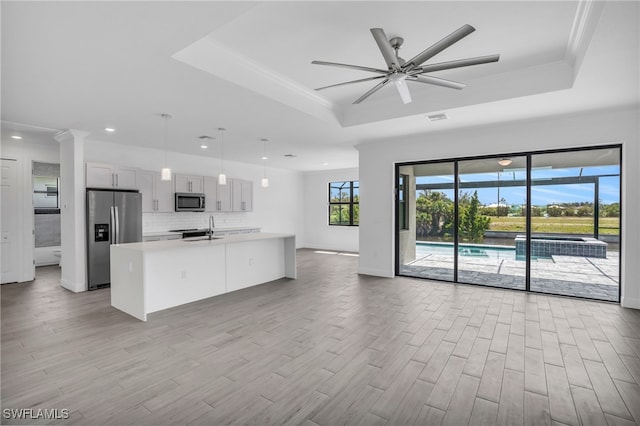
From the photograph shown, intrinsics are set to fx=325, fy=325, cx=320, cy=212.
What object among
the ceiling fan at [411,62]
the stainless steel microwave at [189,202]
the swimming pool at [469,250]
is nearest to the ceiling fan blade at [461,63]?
the ceiling fan at [411,62]

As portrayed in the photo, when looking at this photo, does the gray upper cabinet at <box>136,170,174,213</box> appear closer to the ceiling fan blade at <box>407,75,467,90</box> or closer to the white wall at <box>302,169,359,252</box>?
the white wall at <box>302,169,359,252</box>

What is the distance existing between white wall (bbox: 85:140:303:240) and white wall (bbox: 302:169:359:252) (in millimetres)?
272

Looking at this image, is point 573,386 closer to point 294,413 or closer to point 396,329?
point 396,329

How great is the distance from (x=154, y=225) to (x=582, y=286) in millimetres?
7813

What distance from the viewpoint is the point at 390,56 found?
8.36 ft

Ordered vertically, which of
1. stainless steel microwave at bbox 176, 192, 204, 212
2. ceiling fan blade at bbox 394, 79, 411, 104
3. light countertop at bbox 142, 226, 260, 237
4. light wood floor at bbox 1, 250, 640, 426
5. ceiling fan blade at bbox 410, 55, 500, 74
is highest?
ceiling fan blade at bbox 410, 55, 500, 74

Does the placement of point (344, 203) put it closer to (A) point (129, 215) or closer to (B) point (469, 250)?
(B) point (469, 250)

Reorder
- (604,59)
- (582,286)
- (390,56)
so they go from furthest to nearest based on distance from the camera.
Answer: (582,286), (604,59), (390,56)

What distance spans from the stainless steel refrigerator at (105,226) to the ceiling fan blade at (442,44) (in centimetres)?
515

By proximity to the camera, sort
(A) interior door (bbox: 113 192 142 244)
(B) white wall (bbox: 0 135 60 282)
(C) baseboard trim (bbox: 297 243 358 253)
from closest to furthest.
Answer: (A) interior door (bbox: 113 192 142 244), (B) white wall (bbox: 0 135 60 282), (C) baseboard trim (bbox: 297 243 358 253)

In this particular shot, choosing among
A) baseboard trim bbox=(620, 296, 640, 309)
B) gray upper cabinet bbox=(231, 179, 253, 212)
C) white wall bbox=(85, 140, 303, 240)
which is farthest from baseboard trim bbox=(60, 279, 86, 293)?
baseboard trim bbox=(620, 296, 640, 309)

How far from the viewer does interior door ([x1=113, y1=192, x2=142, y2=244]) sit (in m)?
5.60

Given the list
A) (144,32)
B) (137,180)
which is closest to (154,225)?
(137,180)

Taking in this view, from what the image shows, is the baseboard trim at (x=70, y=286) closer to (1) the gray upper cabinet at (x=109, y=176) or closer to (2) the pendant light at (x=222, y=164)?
(1) the gray upper cabinet at (x=109, y=176)
